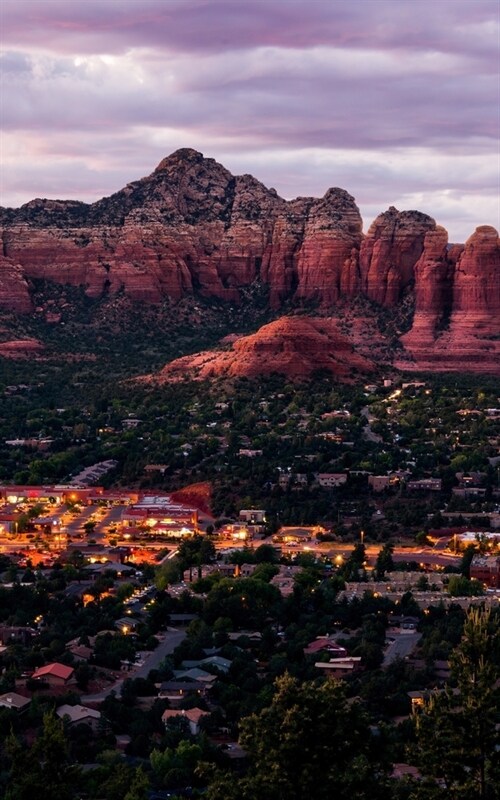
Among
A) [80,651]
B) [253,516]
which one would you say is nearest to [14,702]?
[80,651]

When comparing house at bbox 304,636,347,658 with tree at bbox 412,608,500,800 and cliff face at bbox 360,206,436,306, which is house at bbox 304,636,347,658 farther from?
cliff face at bbox 360,206,436,306

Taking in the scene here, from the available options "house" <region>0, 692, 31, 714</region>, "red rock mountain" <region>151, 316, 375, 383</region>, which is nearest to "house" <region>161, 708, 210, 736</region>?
"house" <region>0, 692, 31, 714</region>

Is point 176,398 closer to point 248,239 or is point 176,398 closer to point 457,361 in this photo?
point 457,361

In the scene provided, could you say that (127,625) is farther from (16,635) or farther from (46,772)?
(46,772)

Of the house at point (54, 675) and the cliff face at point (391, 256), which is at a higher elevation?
the cliff face at point (391, 256)

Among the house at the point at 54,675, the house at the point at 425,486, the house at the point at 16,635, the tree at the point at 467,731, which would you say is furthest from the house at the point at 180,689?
the house at the point at 425,486

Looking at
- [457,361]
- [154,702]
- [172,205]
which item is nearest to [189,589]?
[154,702]

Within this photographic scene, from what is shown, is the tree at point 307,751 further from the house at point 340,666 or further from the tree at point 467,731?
the house at point 340,666
